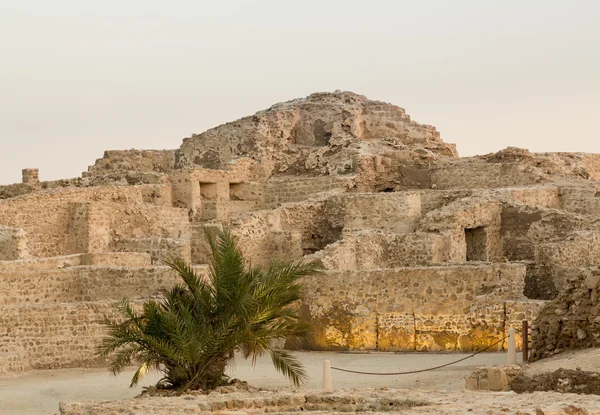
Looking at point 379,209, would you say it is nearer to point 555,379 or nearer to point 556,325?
point 556,325

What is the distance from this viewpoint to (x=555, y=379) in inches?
655

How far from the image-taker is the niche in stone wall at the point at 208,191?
32.0 m

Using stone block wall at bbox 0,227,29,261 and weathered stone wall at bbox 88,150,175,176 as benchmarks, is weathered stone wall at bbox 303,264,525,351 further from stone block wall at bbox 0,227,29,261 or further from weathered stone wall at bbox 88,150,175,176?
weathered stone wall at bbox 88,150,175,176

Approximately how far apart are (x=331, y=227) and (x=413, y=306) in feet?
23.1

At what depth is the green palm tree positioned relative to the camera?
17703 millimetres

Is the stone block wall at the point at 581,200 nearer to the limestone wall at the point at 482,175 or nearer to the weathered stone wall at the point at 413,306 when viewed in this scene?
the limestone wall at the point at 482,175

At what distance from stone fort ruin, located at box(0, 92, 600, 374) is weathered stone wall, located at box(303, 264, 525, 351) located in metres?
0.02

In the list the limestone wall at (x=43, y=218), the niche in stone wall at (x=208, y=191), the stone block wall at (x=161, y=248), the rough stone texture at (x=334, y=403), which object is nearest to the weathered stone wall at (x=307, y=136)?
the niche in stone wall at (x=208, y=191)

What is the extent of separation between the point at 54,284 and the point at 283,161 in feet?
39.0

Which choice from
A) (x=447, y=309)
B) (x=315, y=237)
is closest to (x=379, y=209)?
(x=315, y=237)

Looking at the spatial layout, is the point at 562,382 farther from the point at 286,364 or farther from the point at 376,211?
the point at 376,211

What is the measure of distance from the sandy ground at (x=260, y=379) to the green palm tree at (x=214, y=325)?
0.89 m

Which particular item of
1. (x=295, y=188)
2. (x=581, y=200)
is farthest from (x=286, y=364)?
(x=295, y=188)

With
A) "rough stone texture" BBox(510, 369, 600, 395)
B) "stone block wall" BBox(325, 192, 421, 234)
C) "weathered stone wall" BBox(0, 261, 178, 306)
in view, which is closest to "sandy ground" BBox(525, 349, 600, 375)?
"rough stone texture" BBox(510, 369, 600, 395)
